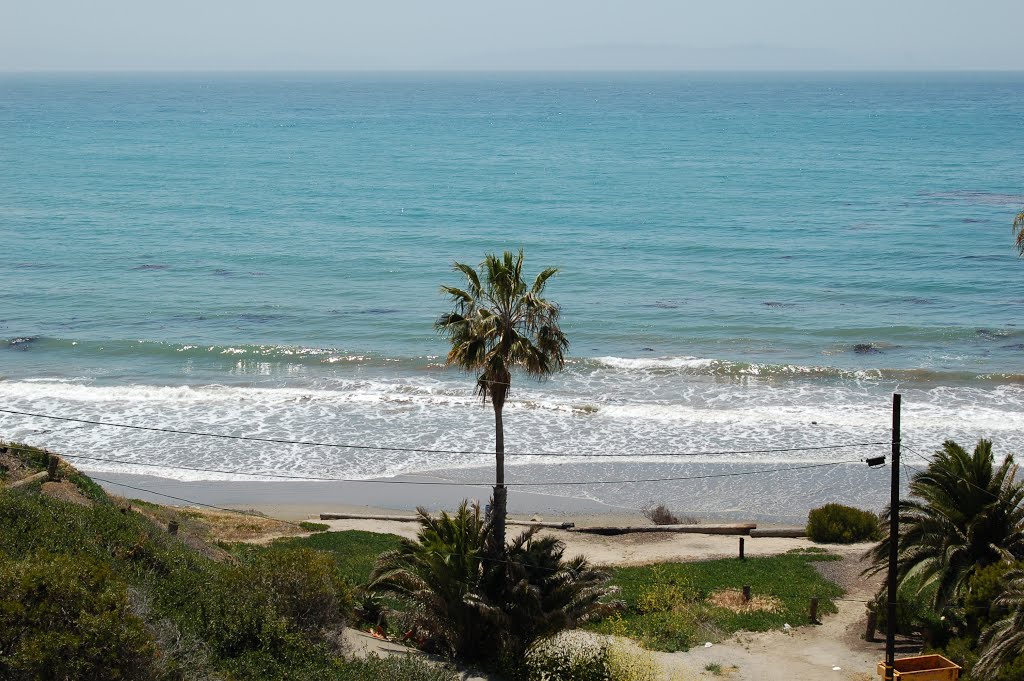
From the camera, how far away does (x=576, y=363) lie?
141 ft

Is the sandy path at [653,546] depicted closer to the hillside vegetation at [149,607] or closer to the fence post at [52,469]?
the fence post at [52,469]

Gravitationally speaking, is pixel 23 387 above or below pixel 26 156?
below

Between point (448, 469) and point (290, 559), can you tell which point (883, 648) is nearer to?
point (290, 559)

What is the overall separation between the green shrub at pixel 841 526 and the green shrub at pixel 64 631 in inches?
704

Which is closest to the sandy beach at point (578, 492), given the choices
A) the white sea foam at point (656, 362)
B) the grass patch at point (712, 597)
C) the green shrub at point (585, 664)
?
the grass patch at point (712, 597)

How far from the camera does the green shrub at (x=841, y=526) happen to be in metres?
26.4

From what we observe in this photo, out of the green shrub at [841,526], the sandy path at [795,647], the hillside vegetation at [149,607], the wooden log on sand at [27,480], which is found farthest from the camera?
the green shrub at [841,526]

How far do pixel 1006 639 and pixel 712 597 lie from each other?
7.50 m

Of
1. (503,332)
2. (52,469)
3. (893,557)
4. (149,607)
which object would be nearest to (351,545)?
(52,469)

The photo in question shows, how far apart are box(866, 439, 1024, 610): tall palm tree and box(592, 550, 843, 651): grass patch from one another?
8.53 ft

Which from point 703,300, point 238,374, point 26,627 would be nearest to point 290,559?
point 26,627

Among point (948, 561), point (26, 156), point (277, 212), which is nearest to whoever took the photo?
point (948, 561)

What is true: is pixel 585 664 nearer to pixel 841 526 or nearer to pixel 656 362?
pixel 841 526

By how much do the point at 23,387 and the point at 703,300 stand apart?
2881 centimetres
